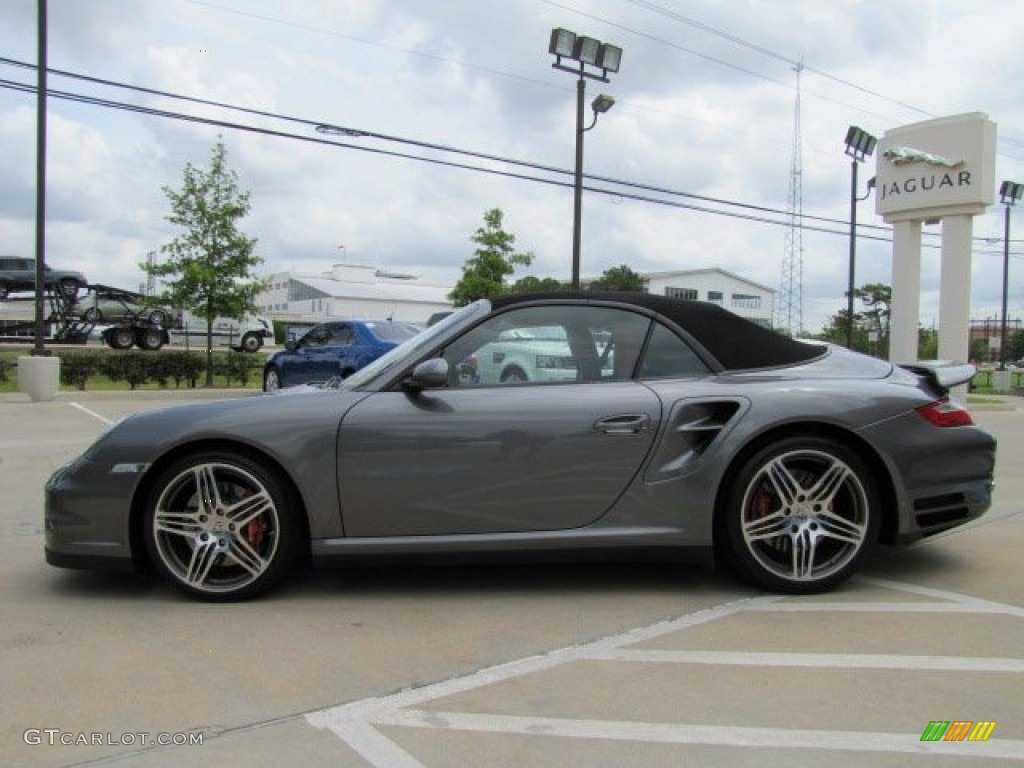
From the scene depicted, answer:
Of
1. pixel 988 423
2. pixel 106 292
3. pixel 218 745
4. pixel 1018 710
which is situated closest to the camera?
pixel 218 745

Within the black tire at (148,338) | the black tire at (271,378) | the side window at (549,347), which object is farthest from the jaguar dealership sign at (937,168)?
the black tire at (148,338)

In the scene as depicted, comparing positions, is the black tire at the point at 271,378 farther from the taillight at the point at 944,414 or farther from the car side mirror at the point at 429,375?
the taillight at the point at 944,414

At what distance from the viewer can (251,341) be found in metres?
37.6

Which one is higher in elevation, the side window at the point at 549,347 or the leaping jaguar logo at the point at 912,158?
the leaping jaguar logo at the point at 912,158

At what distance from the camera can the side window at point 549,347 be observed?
13.3 ft

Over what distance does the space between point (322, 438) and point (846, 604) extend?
2.55 m

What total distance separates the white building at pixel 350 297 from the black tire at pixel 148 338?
56.2 m

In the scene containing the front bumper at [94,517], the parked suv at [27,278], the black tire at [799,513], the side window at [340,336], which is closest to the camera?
the front bumper at [94,517]

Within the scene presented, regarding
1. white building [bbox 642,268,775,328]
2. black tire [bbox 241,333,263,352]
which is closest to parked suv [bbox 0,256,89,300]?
black tire [bbox 241,333,263,352]

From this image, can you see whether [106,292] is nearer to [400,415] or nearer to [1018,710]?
[400,415]

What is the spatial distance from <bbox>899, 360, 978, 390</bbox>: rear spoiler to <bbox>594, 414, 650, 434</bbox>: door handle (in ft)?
5.45

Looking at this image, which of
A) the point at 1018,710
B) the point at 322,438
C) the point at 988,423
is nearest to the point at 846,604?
the point at 1018,710

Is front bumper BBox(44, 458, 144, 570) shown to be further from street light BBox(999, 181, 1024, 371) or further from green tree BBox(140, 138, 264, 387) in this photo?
street light BBox(999, 181, 1024, 371)

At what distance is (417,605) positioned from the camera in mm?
3926
